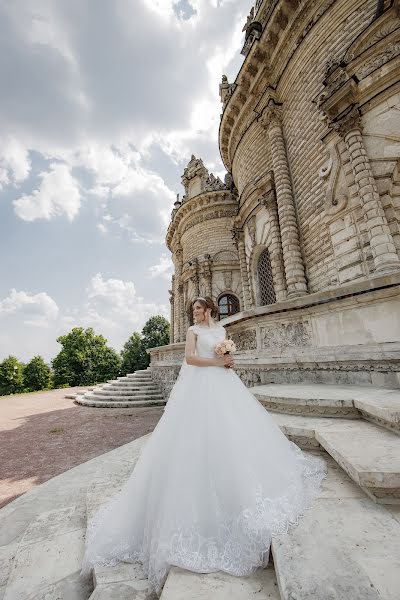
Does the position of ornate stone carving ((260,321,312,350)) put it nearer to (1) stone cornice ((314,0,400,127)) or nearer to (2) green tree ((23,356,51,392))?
(1) stone cornice ((314,0,400,127))

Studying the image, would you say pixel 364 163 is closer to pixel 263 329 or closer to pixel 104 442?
pixel 263 329

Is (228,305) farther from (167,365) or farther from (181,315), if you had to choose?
(167,365)

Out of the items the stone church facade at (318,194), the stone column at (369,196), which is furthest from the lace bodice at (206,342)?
the stone column at (369,196)

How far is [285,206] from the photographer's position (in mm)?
10352

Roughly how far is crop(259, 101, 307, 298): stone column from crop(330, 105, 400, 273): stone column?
8.83 feet

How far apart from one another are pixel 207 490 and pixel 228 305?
16365 mm

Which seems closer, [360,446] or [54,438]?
[360,446]

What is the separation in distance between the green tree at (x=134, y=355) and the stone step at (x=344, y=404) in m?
33.8

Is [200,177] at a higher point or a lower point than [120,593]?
higher

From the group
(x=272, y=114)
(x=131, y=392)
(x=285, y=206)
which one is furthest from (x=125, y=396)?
(x=272, y=114)

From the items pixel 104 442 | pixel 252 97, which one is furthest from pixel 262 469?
pixel 252 97

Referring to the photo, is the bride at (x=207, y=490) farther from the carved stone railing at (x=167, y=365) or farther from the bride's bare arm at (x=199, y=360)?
the carved stone railing at (x=167, y=365)

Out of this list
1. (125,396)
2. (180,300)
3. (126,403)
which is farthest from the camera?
(180,300)

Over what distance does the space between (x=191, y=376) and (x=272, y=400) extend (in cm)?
191
